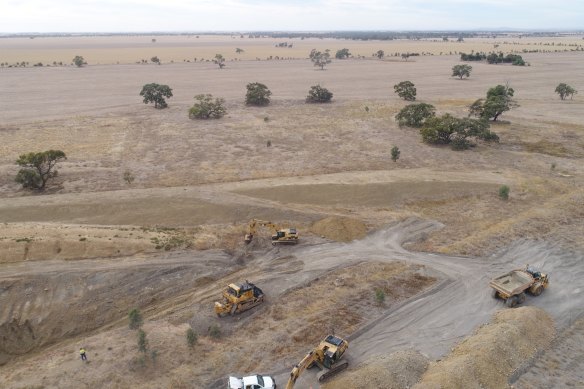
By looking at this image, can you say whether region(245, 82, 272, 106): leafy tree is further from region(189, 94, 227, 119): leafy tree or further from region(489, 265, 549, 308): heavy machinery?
region(489, 265, 549, 308): heavy machinery

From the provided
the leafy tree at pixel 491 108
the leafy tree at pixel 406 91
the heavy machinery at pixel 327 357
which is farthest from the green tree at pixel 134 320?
the leafy tree at pixel 406 91

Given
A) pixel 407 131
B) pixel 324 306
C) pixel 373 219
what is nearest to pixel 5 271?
pixel 324 306

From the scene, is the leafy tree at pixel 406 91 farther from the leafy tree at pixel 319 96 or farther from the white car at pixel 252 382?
the white car at pixel 252 382

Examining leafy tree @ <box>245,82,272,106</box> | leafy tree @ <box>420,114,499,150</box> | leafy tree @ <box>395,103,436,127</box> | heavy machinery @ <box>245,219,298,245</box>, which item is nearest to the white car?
heavy machinery @ <box>245,219,298,245</box>

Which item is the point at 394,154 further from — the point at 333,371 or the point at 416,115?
the point at 333,371

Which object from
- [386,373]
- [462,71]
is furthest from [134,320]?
[462,71]

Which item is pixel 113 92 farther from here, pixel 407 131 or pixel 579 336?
pixel 579 336
